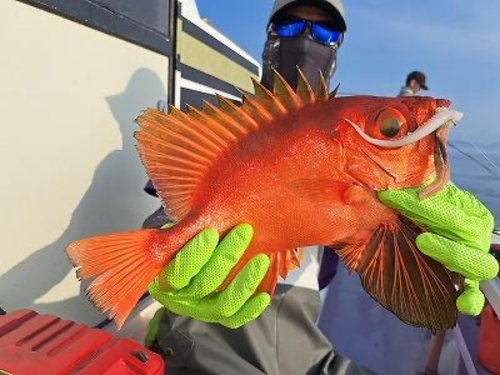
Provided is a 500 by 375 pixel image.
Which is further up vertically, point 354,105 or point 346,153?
point 354,105

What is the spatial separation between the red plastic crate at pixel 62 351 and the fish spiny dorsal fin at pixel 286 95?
29.0 inches

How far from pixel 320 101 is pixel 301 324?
984mm

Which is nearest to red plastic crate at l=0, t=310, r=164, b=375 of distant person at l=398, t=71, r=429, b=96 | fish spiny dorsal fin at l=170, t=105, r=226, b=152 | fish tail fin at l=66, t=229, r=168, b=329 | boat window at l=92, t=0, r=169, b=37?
fish tail fin at l=66, t=229, r=168, b=329

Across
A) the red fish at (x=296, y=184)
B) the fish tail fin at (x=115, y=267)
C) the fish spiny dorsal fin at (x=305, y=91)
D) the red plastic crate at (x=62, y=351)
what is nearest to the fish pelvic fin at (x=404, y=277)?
the red fish at (x=296, y=184)

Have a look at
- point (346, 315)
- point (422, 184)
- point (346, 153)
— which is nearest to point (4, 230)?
point (346, 153)

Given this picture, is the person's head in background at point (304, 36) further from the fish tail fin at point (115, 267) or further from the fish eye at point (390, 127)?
the fish tail fin at point (115, 267)

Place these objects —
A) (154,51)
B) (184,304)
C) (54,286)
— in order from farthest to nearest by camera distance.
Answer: (154,51) → (54,286) → (184,304)

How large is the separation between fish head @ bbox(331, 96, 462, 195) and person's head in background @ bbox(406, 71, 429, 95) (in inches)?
196

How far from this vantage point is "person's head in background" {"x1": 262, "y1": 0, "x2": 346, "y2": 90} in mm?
Result: 1886

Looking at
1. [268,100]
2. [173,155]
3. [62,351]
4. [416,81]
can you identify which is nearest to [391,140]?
[268,100]

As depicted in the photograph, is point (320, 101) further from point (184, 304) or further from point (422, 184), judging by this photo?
point (184, 304)

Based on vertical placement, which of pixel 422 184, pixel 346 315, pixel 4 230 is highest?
pixel 422 184

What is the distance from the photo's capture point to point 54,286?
1.59 metres

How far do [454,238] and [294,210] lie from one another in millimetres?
423
